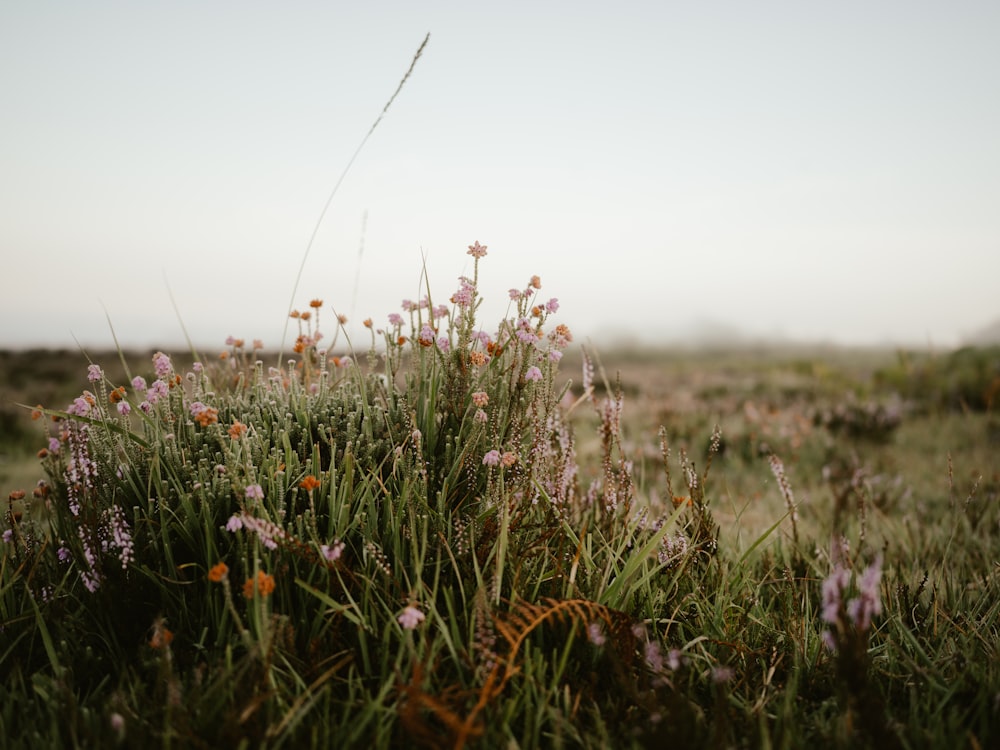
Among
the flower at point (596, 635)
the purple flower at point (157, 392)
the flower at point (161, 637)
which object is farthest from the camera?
the purple flower at point (157, 392)

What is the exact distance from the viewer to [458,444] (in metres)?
2.44

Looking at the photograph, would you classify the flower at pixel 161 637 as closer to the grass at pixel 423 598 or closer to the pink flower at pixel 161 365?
the grass at pixel 423 598

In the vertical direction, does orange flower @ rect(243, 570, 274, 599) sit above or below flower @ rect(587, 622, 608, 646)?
above

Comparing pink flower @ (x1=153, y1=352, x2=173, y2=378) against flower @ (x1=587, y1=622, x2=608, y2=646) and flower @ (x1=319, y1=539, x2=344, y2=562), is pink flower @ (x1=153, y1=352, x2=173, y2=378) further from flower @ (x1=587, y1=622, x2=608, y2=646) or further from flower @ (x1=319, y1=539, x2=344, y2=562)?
flower @ (x1=587, y1=622, x2=608, y2=646)

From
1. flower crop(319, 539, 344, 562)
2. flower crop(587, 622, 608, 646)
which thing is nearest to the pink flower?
flower crop(319, 539, 344, 562)

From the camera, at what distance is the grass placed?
1.69m

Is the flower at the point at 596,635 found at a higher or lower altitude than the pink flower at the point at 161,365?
lower

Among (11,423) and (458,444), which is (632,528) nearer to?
(458,444)

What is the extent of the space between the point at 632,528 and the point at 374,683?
121cm

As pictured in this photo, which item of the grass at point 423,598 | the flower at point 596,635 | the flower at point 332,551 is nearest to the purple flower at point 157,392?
the grass at point 423,598

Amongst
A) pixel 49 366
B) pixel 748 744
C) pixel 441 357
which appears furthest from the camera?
pixel 49 366

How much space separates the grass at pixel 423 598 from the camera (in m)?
1.69

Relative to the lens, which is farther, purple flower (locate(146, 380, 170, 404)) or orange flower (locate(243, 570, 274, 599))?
purple flower (locate(146, 380, 170, 404))

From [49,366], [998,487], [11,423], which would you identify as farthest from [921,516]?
[49,366]
